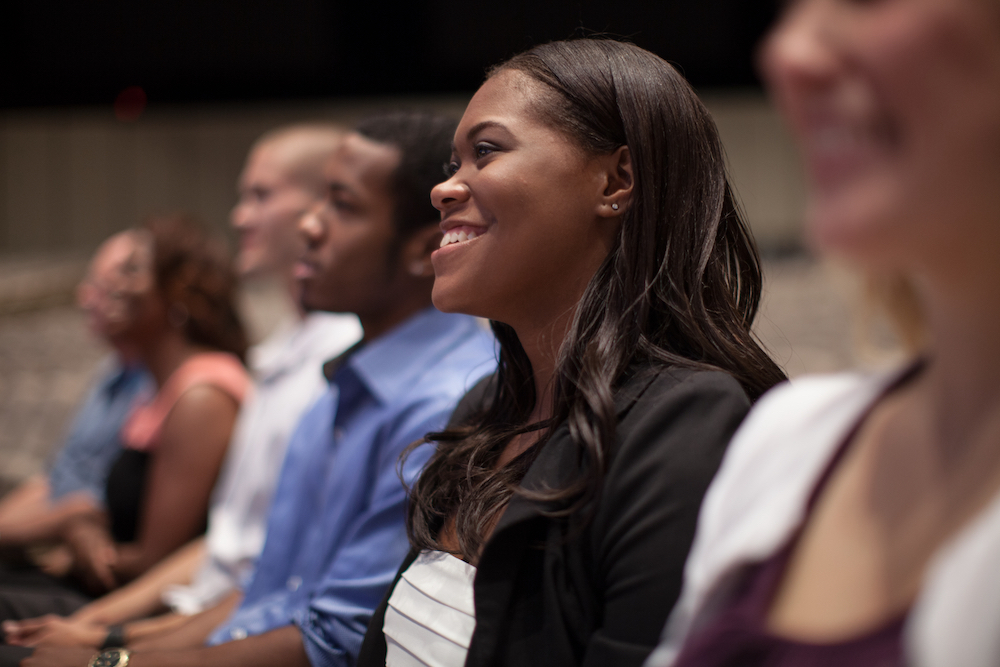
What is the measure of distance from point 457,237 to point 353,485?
584mm

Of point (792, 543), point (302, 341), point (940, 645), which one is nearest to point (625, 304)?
point (792, 543)

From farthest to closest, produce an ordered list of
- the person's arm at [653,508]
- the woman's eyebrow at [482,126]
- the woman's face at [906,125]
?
the woman's eyebrow at [482,126], the person's arm at [653,508], the woman's face at [906,125]

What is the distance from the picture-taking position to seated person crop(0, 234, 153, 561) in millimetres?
2820

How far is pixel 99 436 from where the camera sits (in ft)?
9.55

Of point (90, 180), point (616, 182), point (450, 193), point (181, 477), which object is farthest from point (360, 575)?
point (90, 180)

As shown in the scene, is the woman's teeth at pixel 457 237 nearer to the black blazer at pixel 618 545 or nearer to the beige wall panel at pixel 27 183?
the black blazer at pixel 618 545

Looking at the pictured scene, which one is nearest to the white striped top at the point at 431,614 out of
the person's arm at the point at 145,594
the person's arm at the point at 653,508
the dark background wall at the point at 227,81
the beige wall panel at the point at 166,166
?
the person's arm at the point at 653,508

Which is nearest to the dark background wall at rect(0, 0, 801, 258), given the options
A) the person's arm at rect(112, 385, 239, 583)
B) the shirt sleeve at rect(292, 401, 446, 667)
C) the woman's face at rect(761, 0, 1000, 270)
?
the person's arm at rect(112, 385, 239, 583)

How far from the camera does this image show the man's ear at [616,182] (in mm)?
1164

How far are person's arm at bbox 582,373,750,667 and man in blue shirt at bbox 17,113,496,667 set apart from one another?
580mm

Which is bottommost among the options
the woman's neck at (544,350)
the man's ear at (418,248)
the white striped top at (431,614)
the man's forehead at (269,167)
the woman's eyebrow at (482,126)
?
the white striped top at (431,614)

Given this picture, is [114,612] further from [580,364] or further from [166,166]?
[166,166]

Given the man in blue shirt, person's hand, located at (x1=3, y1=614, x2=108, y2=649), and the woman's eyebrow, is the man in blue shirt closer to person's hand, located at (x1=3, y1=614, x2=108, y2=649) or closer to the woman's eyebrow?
person's hand, located at (x1=3, y1=614, x2=108, y2=649)

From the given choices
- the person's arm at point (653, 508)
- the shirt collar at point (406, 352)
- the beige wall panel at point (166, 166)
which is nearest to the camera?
the person's arm at point (653, 508)
